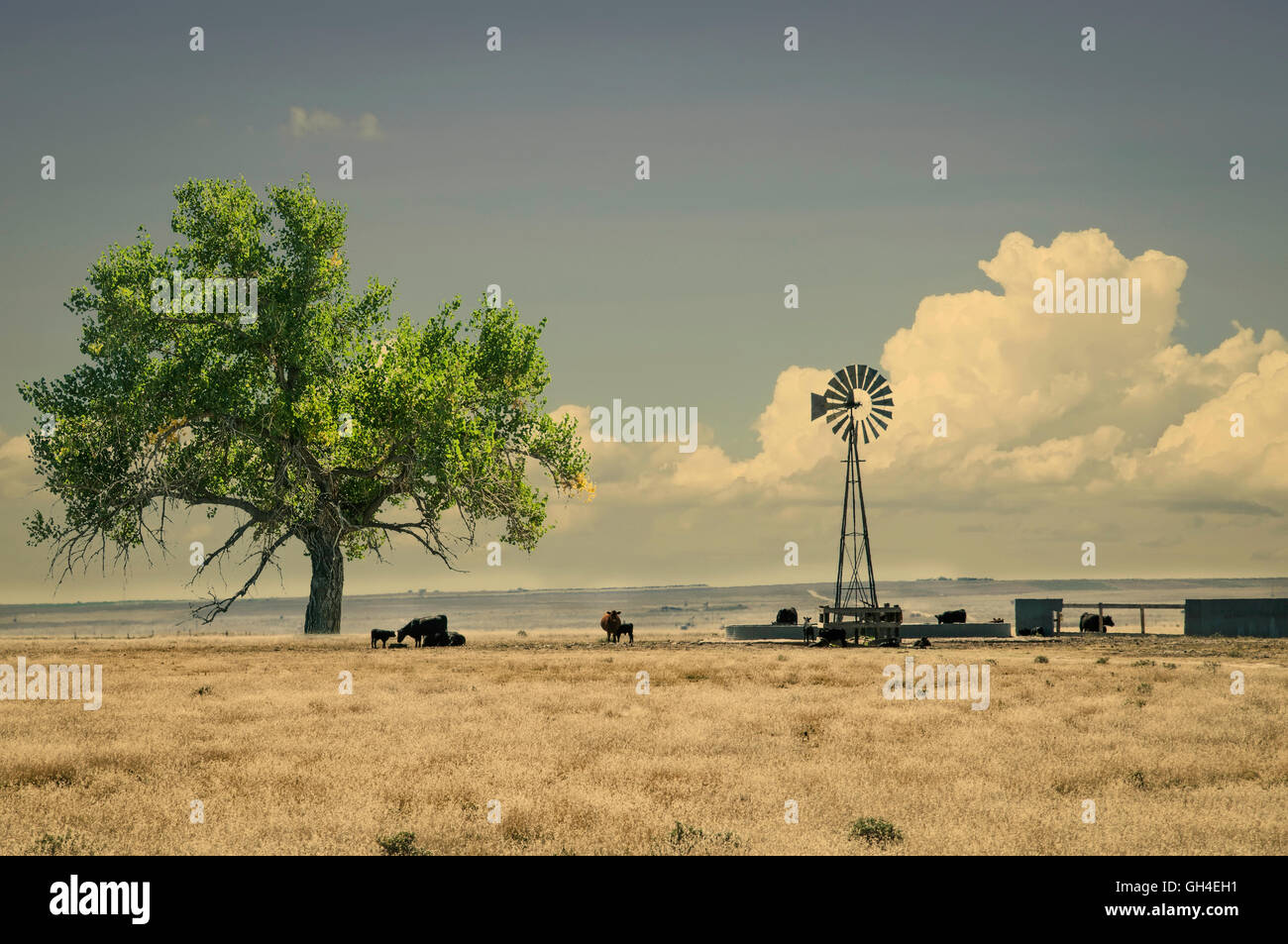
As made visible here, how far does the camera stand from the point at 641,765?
48.1 ft

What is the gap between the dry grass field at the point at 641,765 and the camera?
432 inches

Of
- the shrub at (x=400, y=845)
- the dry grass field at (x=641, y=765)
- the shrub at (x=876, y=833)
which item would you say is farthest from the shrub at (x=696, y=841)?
the shrub at (x=400, y=845)

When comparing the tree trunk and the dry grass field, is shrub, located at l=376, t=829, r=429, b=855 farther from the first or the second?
the tree trunk

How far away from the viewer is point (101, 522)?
41.3 m

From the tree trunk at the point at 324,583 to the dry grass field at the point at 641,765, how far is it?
62.3 ft

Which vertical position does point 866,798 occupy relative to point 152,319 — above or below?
below

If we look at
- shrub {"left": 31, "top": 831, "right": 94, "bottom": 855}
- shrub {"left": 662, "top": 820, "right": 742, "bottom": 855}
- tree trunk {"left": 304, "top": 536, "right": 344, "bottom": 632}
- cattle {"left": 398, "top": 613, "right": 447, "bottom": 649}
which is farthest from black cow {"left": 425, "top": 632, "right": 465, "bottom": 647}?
shrub {"left": 662, "top": 820, "right": 742, "bottom": 855}

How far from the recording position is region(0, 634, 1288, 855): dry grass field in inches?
432

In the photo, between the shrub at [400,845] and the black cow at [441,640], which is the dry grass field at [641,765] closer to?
the shrub at [400,845]

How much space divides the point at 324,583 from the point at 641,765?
35223 millimetres
